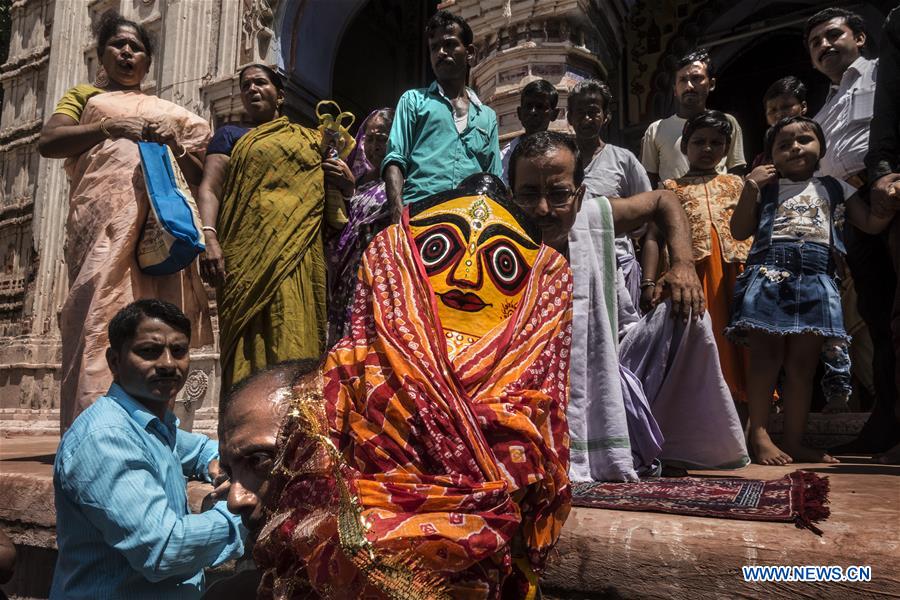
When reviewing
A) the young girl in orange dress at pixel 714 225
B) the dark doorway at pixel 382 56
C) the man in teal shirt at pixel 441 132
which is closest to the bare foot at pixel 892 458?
the young girl in orange dress at pixel 714 225

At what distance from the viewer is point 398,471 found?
1.21 metres

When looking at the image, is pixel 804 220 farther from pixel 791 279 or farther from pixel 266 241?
pixel 266 241

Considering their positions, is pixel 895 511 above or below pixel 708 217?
below

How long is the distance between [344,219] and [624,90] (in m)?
4.49

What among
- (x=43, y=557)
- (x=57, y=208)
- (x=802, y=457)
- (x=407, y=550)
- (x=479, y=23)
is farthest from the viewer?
(x=57, y=208)

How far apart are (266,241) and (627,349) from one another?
60.3 inches

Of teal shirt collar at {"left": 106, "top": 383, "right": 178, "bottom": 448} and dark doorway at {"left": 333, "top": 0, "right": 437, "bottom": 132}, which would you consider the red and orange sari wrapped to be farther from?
dark doorway at {"left": 333, "top": 0, "right": 437, "bottom": 132}

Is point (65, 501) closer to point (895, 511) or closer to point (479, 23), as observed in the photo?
point (895, 511)

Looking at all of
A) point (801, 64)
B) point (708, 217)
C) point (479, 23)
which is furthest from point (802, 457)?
point (801, 64)

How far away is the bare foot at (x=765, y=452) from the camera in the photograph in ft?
8.77

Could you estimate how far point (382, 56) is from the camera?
970 cm

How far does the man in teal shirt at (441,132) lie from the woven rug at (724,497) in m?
1.53

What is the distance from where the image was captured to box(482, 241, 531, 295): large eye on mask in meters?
1.54

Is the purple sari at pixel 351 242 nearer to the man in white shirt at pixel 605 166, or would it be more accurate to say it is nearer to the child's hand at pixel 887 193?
the man in white shirt at pixel 605 166
